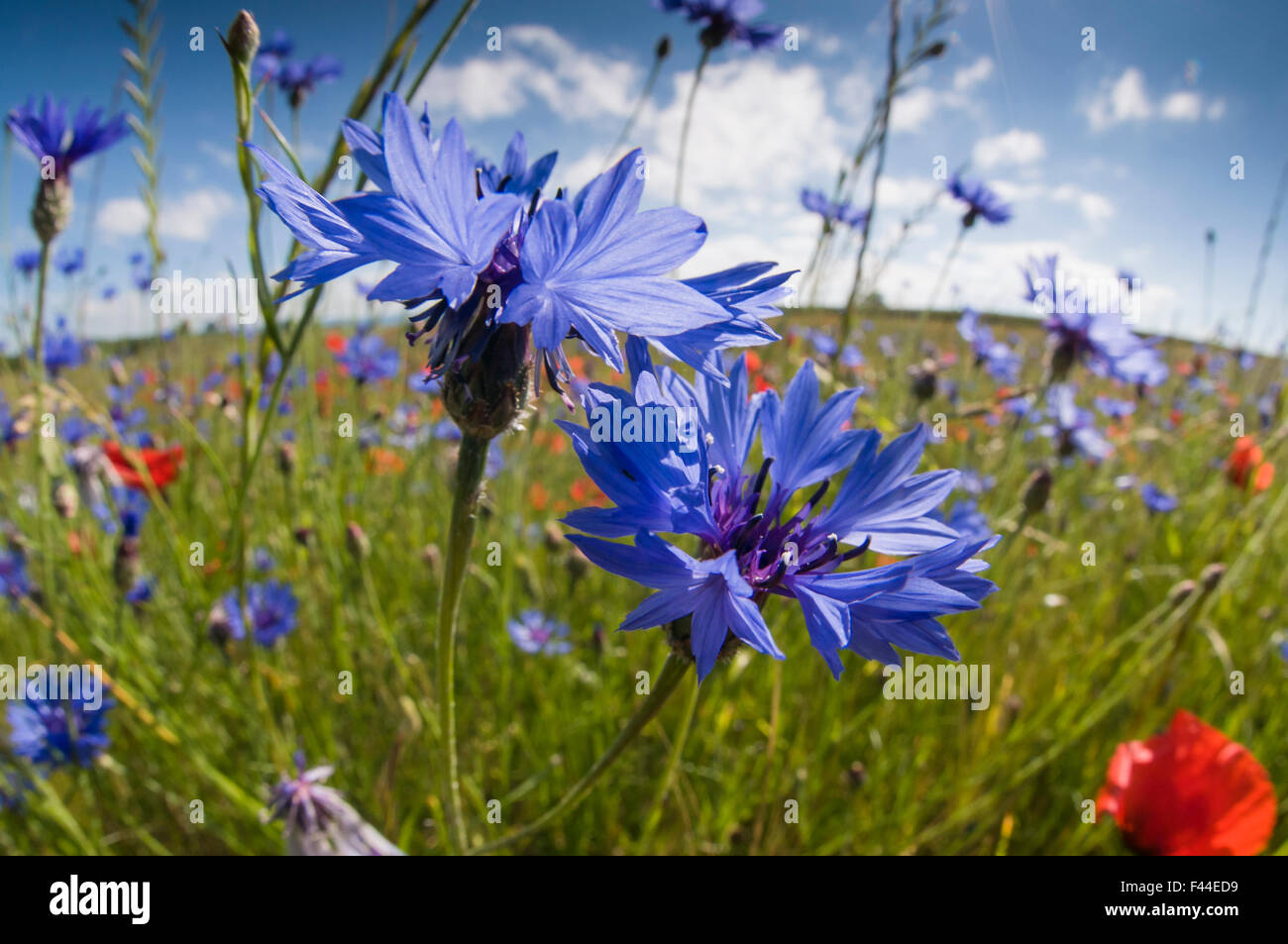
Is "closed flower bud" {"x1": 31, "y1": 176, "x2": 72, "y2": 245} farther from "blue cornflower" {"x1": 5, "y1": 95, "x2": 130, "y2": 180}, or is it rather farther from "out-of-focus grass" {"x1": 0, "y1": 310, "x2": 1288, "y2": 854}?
"out-of-focus grass" {"x1": 0, "y1": 310, "x2": 1288, "y2": 854}

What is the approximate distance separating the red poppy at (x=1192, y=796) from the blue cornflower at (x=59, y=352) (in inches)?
144

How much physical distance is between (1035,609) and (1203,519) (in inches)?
36.5

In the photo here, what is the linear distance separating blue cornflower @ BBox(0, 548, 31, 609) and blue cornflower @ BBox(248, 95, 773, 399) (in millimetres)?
2048

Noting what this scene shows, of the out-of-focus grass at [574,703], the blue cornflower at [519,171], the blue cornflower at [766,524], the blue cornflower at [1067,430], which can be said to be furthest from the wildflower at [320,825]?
the blue cornflower at [1067,430]

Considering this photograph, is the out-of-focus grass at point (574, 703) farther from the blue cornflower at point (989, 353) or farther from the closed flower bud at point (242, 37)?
the closed flower bud at point (242, 37)

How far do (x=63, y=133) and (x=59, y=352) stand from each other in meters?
2.14

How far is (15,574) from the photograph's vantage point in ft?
7.14

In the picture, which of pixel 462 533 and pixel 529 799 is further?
pixel 529 799

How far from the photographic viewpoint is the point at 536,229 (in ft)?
1.40

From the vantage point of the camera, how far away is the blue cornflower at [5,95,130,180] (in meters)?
1.17

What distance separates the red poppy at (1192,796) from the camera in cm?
105

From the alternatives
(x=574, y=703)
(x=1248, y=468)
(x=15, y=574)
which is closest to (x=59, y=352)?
(x=15, y=574)
